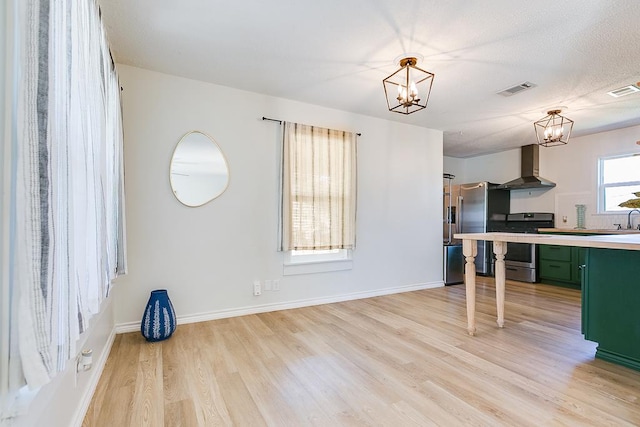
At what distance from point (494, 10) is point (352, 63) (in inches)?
44.4

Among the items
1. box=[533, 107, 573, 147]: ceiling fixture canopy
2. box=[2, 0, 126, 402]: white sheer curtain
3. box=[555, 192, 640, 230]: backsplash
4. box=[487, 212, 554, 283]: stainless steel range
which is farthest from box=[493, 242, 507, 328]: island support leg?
box=[555, 192, 640, 230]: backsplash

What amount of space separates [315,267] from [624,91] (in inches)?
154

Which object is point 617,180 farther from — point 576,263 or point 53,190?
point 53,190

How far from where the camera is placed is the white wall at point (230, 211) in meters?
2.84

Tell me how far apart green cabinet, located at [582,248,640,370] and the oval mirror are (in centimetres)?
337

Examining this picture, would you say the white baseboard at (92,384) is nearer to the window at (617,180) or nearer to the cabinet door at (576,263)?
the cabinet door at (576,263)

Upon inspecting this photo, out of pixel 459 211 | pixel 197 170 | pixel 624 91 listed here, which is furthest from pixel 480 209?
pixel 197 170

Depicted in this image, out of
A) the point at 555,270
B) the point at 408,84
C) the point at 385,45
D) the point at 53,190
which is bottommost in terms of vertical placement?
the point at 555,270

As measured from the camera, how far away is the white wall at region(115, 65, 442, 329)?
2838 millimetres

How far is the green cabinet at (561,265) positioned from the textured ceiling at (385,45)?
2.25m

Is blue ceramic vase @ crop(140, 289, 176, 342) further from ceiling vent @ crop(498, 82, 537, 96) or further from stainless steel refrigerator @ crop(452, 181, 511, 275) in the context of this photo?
stainless steel refrigerator @ crop(452, 181, 511, 275)

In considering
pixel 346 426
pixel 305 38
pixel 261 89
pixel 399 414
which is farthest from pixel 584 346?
pixel 261 89

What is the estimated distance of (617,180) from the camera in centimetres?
468

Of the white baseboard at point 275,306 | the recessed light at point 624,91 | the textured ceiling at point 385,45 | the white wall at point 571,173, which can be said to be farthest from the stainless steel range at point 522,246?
the recessed light at point 624,91
